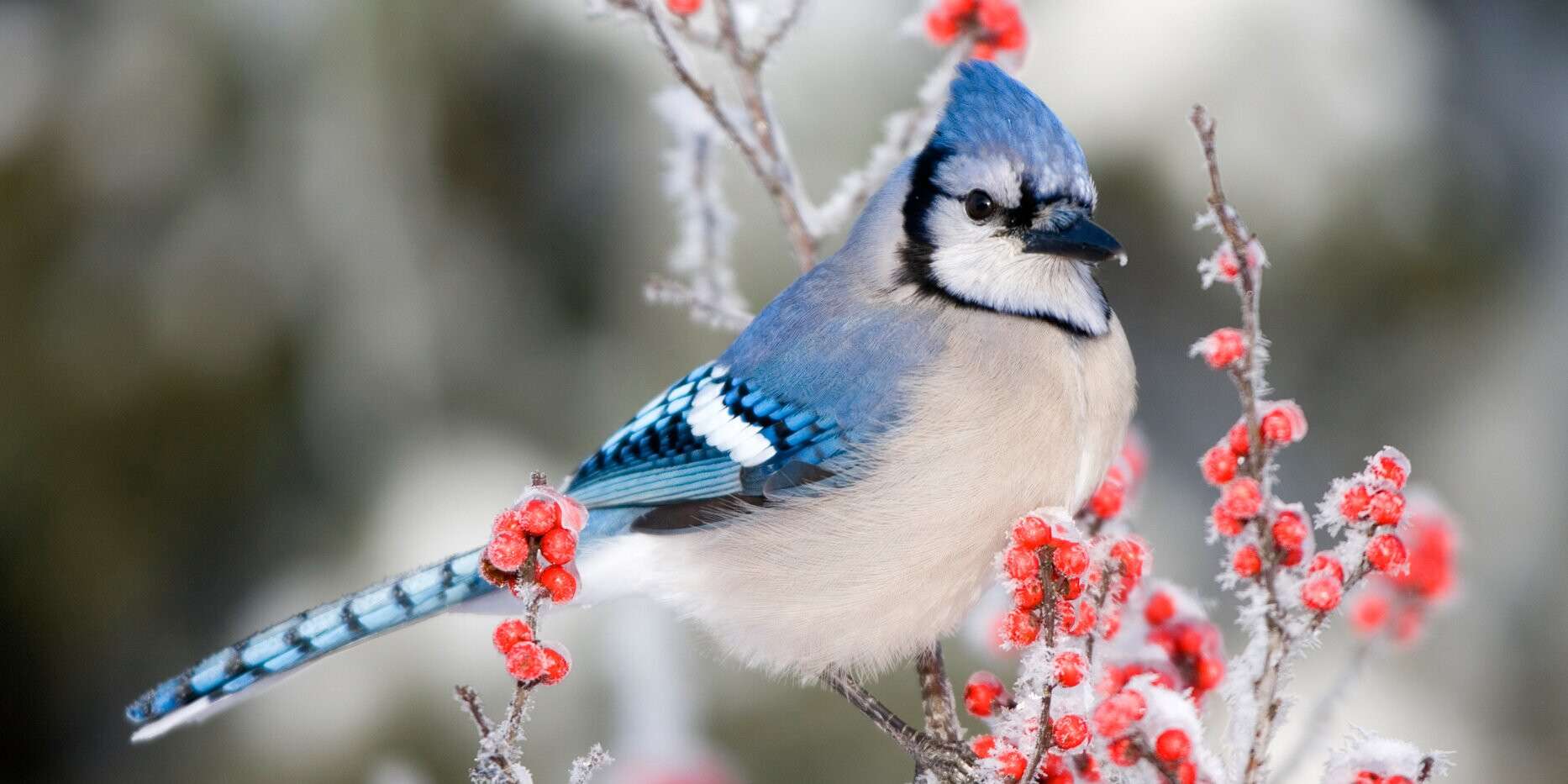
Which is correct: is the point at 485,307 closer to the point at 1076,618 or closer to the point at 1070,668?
the point at 1076,618

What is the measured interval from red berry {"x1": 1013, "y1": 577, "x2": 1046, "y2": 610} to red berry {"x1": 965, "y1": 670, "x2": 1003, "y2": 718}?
0.26m

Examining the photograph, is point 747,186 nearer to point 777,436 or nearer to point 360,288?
point 360,288

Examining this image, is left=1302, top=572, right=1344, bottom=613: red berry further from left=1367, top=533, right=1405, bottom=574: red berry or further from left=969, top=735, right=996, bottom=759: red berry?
left=969, top=735, right=996, bottom=759: red berry

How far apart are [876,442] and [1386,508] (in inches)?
23.7

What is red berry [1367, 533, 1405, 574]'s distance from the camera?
1.12 metres

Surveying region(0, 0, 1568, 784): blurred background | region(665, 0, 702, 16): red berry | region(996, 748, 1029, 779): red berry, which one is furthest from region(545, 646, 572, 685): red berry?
region(0, 0, 1568, 784): blurred background

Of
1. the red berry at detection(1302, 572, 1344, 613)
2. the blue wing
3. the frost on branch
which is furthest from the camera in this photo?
the blue wing

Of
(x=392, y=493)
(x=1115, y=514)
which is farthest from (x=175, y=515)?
(x=1115, y=514)

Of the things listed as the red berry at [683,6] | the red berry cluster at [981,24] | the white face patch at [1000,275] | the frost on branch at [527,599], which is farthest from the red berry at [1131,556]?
the red berry at [683,6]

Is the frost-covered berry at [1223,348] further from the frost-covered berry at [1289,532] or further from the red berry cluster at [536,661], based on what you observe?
the red berry cluster at [536,661]

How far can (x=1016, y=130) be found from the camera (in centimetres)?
144

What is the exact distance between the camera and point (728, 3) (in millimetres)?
1591

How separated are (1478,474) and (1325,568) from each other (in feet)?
7.36

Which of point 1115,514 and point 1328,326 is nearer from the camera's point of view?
point 1115,514
